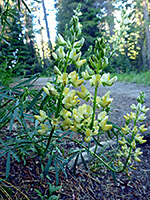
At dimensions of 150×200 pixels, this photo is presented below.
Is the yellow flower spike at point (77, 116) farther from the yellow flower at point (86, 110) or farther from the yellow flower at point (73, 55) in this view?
the yellow flower at point (73, 55)

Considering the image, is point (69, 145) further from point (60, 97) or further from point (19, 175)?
point (60, 97)

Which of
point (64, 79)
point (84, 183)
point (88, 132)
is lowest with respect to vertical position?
point (84, 183)

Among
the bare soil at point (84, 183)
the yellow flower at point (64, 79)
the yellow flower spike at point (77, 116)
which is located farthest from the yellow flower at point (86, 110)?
the bare soil at point (84, 183)

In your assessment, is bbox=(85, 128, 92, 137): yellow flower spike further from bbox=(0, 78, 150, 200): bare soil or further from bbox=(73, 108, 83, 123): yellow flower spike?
bbox=(0, 78, 150, 200): bare soil

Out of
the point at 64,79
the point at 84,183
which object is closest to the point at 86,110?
the point at 64,79

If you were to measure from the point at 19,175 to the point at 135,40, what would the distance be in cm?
1442

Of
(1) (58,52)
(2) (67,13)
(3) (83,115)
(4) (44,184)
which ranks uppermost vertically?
(2) (67,13)

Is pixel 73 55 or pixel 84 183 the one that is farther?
pixel 84 183

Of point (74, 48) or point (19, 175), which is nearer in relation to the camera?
point (74, 48)

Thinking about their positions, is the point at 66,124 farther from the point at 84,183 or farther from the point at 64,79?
the point at 84,183

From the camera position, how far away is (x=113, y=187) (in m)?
1.46

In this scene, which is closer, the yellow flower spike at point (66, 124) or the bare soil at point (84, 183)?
the yellow flower spike at point (66, 124)

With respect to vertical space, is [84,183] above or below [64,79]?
below

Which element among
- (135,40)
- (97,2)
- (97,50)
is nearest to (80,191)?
(97,50)
